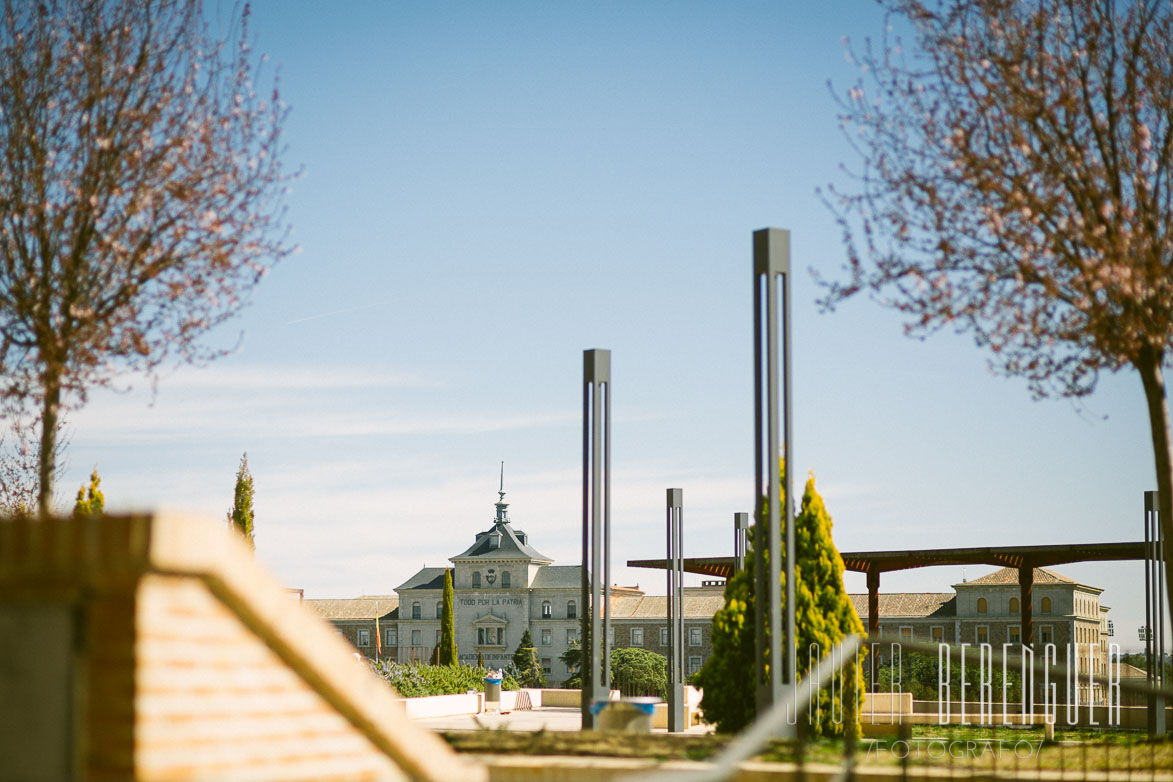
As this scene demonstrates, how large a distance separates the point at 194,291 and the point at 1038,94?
679cm

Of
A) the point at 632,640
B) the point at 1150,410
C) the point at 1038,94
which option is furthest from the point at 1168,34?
→ the point at 632,640

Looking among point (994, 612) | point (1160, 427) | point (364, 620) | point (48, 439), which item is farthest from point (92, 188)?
point (364, 620)

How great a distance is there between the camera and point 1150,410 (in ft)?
→ 30.7

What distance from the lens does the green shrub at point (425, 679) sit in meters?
29.6

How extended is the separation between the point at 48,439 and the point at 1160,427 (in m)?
8.41

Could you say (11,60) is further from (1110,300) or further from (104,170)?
(1110,300)

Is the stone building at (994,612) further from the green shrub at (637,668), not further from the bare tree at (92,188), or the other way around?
the bare tree at (92,188)

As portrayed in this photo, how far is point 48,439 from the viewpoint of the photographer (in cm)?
888

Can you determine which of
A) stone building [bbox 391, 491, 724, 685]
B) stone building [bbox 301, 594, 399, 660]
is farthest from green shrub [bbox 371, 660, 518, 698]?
stone building [bbox 301, 594, 399, 660]

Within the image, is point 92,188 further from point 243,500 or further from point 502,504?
point 502,504

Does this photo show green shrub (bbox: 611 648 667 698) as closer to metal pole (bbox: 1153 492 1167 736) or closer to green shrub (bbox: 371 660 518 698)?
green shrub (bbox: 371 660 518 698)

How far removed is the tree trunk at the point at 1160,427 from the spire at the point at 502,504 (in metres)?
84.0

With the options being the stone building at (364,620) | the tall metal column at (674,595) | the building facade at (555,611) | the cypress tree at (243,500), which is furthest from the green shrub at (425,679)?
the stone building at (364,620)

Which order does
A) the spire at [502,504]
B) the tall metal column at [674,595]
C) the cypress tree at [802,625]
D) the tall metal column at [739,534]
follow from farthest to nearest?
the spire at [502,504] → the tall metal column at [739,534] → the tall metal column at [674,595] → the cypress tree at [802,625]
